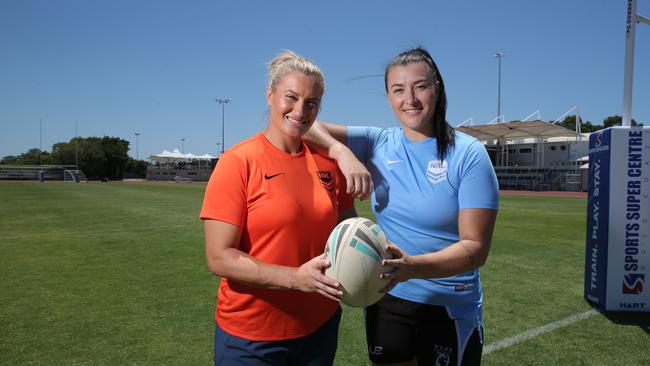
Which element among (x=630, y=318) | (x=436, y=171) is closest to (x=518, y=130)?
(x=630, y=318)

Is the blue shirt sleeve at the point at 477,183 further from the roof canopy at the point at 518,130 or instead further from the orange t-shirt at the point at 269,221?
the roof canopy at the point at 518,130

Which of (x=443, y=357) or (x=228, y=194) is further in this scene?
(x=443, y=357)

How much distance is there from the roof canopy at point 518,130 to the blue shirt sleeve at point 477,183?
53.3 m

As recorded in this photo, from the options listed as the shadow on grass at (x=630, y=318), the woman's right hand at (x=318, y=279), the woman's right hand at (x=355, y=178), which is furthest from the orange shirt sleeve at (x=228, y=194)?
the shadow on grass at (x=630, y=318)

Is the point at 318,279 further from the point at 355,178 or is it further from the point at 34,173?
the point at 34,173

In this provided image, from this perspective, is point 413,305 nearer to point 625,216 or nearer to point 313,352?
point 313,352

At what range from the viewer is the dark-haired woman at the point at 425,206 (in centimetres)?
212

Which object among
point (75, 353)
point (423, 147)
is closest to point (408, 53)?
point (423, 147)

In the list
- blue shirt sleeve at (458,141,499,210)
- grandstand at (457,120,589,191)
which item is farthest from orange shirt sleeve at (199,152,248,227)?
grandstand at (457,120,589,191)

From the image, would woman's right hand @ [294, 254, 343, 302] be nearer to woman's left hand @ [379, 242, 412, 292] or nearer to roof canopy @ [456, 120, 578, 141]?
woman's left hand @ [379, 242, 412, 292]

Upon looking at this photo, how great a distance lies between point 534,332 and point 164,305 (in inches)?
176

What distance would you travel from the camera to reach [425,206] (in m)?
2.19

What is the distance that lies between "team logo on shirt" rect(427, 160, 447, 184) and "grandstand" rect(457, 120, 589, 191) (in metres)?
41.9

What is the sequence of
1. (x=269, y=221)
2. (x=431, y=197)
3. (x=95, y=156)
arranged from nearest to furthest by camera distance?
1. (x=269, y=221)
2. (x=431, y=197)
3. (x=95, y=156)
